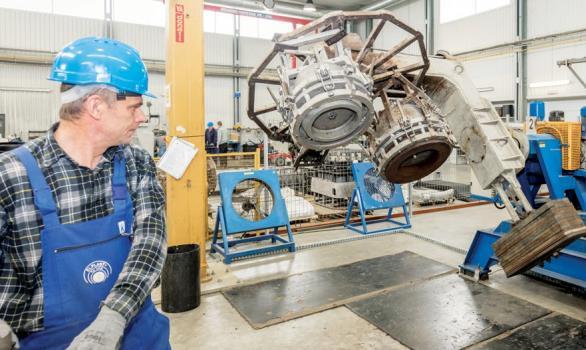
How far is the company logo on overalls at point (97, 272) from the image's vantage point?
1.11 m

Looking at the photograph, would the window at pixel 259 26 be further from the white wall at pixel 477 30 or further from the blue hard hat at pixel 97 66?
the blue hard hat at pixel 97 66

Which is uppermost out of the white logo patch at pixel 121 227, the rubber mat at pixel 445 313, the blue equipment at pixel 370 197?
the white logo patch at pixel 121 227

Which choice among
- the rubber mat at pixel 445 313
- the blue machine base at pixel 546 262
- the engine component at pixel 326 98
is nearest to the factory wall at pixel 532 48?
the blue machine base at pixel 546 262

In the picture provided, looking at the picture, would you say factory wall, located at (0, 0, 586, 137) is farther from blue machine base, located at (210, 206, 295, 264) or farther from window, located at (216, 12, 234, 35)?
blue machine base, located at (210, 206, 295, 264)

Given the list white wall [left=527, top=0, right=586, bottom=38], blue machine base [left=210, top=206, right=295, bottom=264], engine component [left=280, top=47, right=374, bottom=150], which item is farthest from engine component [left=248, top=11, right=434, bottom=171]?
white wall [left=527, top=0, right=586, bottom=38]

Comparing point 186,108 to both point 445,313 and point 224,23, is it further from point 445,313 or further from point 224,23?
point 224,23

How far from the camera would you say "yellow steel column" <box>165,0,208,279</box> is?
331 centimetres

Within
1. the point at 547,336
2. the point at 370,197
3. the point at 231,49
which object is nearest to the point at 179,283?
the point at 547,336

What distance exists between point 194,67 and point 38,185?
255cm

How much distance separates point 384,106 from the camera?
77.6 inches

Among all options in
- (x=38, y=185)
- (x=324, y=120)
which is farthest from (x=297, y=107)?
(x=38, y=185)

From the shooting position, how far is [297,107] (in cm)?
162

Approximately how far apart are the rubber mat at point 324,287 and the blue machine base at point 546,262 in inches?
12.1

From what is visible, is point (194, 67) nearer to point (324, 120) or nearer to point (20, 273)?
point (324, 120)
